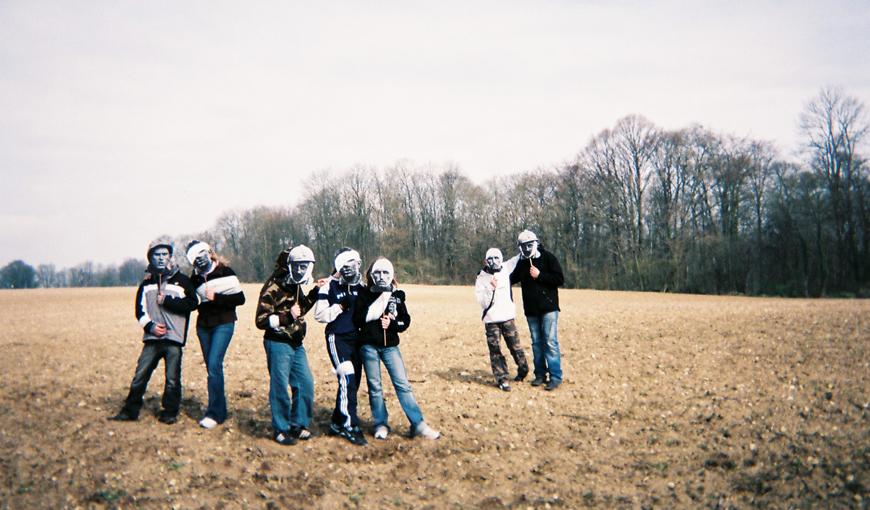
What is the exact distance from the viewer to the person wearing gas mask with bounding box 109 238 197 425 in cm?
720

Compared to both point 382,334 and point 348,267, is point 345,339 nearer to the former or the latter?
point 382,334

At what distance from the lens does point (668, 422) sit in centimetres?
784

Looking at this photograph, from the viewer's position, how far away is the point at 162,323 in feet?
23.8

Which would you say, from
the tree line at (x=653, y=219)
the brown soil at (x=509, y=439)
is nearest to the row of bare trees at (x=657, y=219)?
the tree line at (x=653, y=219)

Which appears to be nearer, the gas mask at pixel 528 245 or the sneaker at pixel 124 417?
the sneaker at pixel 124 417

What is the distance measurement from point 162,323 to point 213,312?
2.47 ft

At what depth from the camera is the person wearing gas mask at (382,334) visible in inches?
281

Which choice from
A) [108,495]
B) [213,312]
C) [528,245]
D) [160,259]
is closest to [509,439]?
[528,245]

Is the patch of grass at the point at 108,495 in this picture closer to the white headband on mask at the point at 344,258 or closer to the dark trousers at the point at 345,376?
the dark trousers at the point at 345,376

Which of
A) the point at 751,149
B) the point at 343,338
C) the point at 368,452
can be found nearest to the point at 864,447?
the point at 368,452

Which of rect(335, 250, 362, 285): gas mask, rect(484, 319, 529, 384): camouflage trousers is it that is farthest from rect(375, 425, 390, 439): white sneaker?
rect(484, 319, 529, 384): camouflage trousers

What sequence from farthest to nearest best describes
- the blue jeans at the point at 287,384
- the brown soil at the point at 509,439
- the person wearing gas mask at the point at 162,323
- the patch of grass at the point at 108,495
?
the person wearing gas mask at the point at 162,323, the blue jeans at the point at 287,384, the brown soil at the point at 509,439, the patch of grass at the point at 108,495

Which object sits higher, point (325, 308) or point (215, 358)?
point (325, 308)

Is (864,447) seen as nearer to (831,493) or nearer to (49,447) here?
(831,493)
